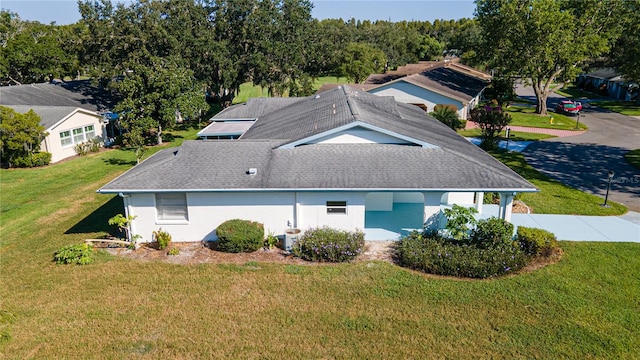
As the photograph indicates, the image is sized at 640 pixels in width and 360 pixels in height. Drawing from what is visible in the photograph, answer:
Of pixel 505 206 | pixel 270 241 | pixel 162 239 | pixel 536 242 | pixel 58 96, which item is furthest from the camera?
pixel 58 96

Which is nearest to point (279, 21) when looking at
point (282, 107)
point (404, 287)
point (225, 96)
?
point (225, 96)

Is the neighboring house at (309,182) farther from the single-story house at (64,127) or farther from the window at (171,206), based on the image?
the single-story house at (64,127)

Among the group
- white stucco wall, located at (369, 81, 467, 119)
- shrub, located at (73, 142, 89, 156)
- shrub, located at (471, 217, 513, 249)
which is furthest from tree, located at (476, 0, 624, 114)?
shrub, located at (73, 142, 89, 156)

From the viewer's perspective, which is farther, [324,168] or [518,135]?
[518,135]

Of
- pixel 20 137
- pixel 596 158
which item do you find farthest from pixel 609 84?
pixel 20 137

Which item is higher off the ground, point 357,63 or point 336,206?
point 357,63

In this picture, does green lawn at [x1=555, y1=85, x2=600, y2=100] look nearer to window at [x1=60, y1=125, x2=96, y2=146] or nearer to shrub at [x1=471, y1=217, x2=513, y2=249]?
shrub at [x1=471, y1=217, x2=513, y2=249]

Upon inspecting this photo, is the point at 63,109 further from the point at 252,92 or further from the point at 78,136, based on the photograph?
the point at 252,92
